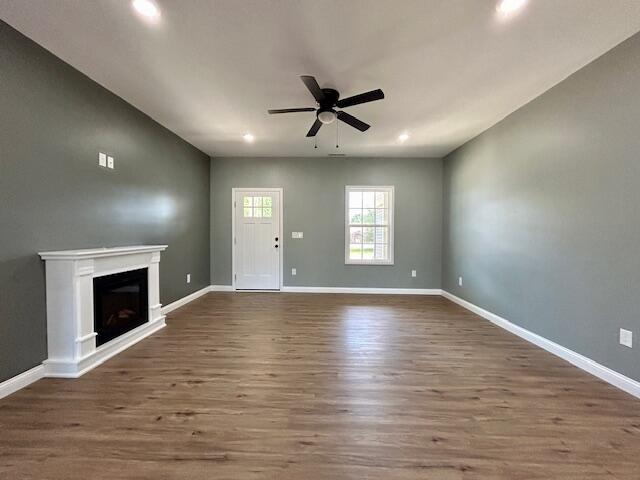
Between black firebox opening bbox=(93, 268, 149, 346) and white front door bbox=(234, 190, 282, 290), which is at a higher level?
white front door bbox=(234, 190, 282, 290)

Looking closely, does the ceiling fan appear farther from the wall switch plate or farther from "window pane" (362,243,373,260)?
"window pane" (362,243,373,260)

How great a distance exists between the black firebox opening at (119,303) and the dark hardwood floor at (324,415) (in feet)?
0.92

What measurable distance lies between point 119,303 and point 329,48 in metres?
3.13

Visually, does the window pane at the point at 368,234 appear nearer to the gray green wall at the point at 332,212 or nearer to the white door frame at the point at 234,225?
the gray green wall at the point at 332,212

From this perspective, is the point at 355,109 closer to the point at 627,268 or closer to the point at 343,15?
the point at 343,15

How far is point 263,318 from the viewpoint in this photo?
13.6ft

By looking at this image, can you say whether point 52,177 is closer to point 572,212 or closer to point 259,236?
point 259,236

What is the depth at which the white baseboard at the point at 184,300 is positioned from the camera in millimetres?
4369

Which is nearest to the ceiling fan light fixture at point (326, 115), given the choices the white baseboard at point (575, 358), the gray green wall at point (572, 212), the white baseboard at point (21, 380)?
the gray green wall at point (572, 212)

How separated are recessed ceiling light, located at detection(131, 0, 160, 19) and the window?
4.38 metres

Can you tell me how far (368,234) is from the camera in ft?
19.7

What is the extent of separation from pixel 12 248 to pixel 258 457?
7.55 feet

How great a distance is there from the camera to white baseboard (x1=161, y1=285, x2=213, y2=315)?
437 centimetres

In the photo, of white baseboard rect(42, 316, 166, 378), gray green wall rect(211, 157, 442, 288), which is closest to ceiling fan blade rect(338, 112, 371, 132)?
gray green wall rect(211, 157, 442, 288)
